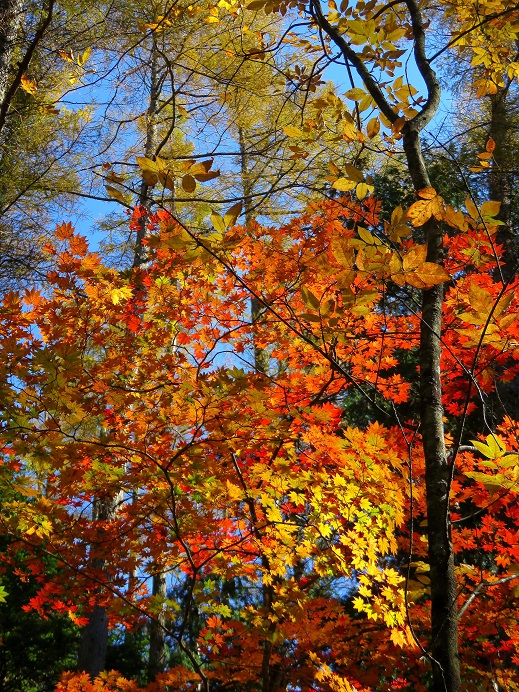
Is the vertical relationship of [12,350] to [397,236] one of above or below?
above

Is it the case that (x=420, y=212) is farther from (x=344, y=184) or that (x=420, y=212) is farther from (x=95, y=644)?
(x=95, y=644)

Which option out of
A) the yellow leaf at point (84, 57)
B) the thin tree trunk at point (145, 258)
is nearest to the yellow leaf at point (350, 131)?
the yellow leaf at point (84, 57)

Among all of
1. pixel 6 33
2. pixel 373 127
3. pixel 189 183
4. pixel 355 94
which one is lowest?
pixel 189 183

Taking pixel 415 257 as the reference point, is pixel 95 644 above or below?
below

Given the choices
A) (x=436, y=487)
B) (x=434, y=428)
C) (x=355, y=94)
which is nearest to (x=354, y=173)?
(x=355, y=94)

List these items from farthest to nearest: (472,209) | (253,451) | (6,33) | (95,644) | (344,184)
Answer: (95,644)
(6,33)
(253,451)
(344,184)
(472,209)

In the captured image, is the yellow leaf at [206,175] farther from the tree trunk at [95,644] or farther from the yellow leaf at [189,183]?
the tree trunk at [95,644]

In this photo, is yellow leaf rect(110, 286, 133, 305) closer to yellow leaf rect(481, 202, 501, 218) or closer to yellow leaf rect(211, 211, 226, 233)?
yellow leaf rect(211, 211, 226, 233)

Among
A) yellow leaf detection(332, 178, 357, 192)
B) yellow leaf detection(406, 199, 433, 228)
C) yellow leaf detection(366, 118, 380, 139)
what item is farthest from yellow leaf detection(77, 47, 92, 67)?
yellow leaf detection(406, 199, 433, 228)

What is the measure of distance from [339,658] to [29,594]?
461cm

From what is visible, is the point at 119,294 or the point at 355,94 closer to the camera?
the point at 355,94

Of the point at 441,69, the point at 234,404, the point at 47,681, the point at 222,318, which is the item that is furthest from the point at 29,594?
the point at 441,69

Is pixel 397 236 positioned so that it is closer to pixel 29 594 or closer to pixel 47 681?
pixel 29 594

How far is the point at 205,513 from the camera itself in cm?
331
